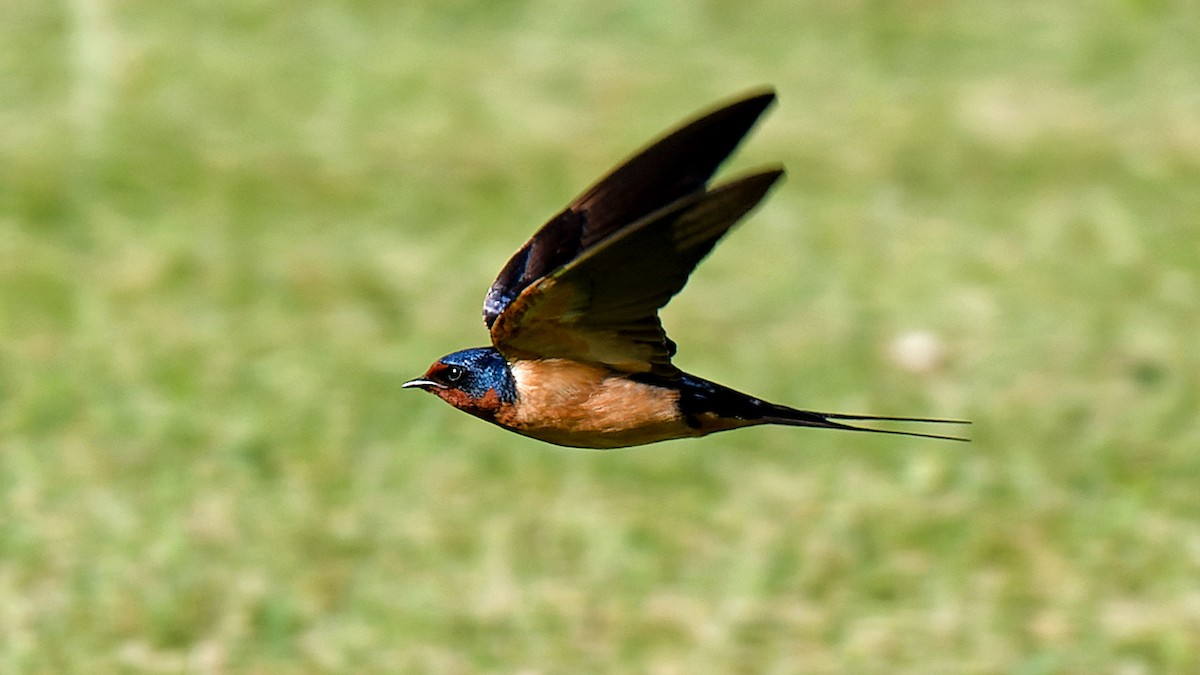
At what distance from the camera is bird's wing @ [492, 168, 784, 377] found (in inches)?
74.3

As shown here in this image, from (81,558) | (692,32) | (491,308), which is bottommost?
(491,308)

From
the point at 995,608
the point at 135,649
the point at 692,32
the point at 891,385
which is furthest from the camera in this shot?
the point at 692,32

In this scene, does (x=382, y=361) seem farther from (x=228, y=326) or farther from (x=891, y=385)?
(x=891, y=385)

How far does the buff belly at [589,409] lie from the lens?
2008 mm

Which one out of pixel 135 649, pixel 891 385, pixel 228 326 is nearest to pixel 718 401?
pixel 135 649

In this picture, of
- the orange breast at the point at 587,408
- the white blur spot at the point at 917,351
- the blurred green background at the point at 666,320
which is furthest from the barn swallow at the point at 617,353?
the white blur spot at the point at 917,351

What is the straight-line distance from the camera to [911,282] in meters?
7.62

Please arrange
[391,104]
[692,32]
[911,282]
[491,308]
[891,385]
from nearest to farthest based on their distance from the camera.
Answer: [491,308]
[891,385]
[911,282]
[391,104]
[692,32]

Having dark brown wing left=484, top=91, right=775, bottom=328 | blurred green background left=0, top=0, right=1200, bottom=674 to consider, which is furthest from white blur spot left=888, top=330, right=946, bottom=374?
dark brown wing left=484, top=91, right=775, bottom=328

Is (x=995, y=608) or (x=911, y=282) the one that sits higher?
(x=911, y=282)

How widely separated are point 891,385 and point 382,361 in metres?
1.76

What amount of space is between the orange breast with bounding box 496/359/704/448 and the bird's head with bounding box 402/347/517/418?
0.01m

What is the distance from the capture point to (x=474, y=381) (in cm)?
208

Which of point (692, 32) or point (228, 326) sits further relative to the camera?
point (692, 32)
